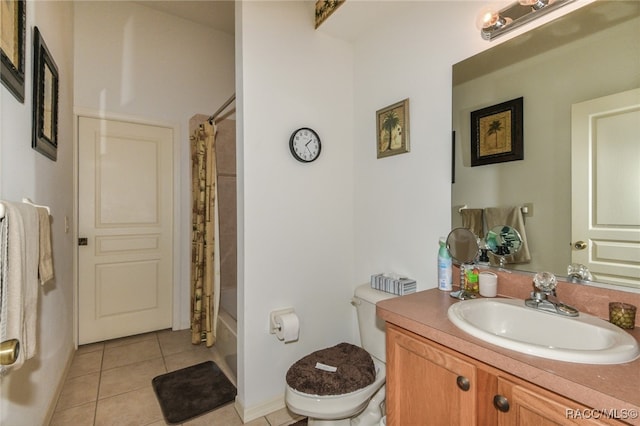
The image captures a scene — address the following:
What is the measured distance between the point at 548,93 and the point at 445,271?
84 cm

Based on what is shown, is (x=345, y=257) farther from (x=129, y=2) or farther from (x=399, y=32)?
(x=129, y=2)

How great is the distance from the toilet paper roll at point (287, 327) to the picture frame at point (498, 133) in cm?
128

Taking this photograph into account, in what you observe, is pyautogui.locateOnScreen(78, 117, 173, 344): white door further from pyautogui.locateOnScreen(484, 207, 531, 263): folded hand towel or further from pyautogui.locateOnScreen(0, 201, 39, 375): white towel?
pyautogui.locateOnScreen(484, 207, 531, 263): folded hand towel

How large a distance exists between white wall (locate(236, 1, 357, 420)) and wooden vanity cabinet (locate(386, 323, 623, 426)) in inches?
33.2

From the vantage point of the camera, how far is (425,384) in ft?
3.24

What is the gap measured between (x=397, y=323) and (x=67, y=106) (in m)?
2.76

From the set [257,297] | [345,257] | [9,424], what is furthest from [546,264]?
[9,424]

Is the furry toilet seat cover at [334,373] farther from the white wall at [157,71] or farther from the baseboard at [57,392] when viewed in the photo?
the white wall at [157,71]

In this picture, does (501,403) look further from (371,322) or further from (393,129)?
(393,129)

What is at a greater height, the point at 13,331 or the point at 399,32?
the point at 399,32

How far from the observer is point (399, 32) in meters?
1.71

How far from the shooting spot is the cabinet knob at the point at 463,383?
2.80 ft

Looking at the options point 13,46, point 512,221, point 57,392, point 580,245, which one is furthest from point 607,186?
point 57,392

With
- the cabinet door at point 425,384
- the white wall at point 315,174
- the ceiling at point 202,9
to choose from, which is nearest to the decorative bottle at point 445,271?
the white wall at point 315,174
